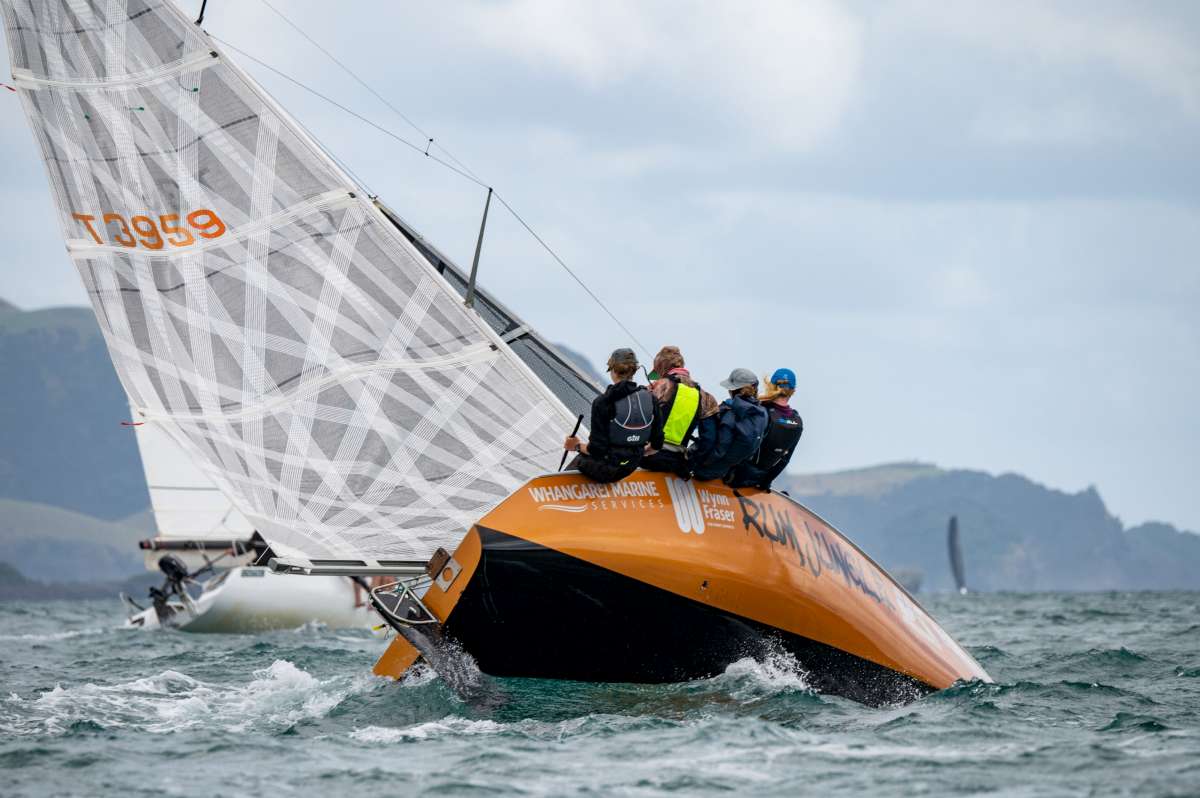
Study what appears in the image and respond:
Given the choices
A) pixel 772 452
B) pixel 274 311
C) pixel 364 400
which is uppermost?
pixel 274 311

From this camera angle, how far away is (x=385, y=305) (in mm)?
10461

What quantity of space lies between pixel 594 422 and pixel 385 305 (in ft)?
6.72

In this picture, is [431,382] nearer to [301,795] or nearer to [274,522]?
[274,522]

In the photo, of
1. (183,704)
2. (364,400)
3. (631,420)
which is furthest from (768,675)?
(183,704)

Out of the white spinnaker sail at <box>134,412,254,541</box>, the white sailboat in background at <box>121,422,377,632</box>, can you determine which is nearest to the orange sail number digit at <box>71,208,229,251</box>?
the white sailboat in background at <box>121,422,377,632</box>

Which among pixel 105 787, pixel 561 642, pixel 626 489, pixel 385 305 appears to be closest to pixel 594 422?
pixel 626 489

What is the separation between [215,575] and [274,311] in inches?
769

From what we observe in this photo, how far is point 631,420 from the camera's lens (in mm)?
9297

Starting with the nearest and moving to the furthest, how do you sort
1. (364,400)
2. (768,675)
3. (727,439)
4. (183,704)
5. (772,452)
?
(727,439)
(768,675)
(772,452)
(364,400)
(183,704)

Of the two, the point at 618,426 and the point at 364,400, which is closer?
the point at 618,426

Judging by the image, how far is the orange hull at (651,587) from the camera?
358 inches

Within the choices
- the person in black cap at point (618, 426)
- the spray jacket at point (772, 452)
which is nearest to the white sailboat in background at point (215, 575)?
the spray jacket at point (772, 452)

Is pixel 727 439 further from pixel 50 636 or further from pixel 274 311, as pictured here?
pixel 50 636

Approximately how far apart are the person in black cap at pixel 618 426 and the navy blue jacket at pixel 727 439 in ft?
1.58
